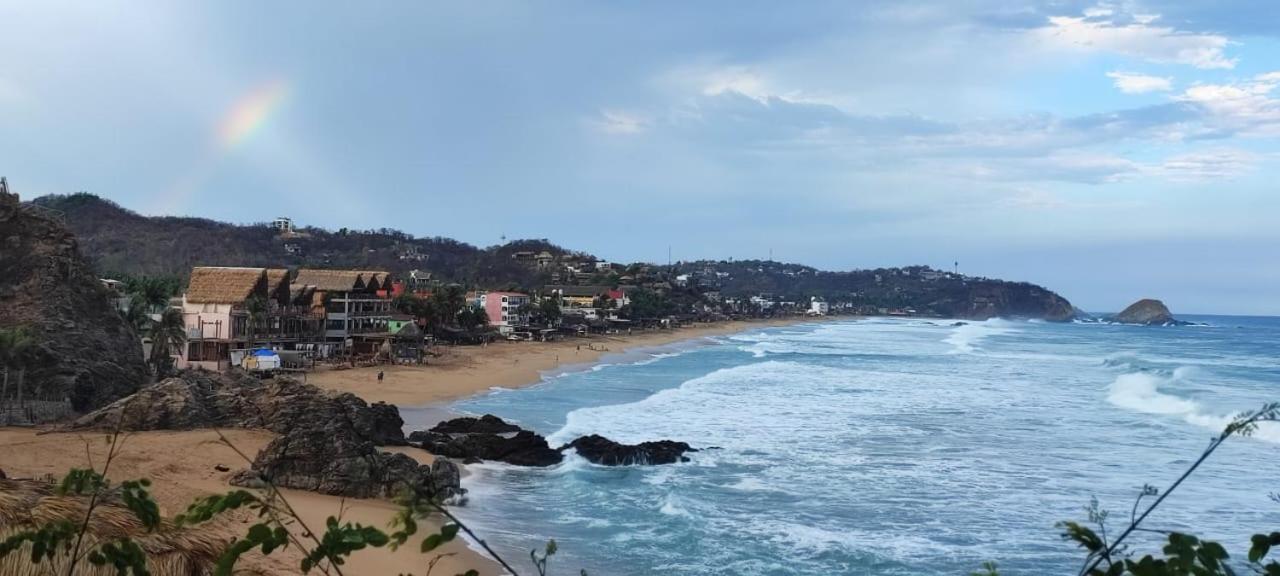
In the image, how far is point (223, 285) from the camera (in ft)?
134

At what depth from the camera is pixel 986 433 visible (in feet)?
89.7

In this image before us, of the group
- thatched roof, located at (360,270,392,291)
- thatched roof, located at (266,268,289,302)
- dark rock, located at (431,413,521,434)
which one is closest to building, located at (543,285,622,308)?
thatched roof, located at (360,270,392,291)

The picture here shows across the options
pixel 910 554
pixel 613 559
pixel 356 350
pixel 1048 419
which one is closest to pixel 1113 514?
pixel 910 554

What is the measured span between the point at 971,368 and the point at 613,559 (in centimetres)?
4332

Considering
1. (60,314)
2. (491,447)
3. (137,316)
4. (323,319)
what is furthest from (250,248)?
(491,447)

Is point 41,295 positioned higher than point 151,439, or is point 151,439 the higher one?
point 41,295

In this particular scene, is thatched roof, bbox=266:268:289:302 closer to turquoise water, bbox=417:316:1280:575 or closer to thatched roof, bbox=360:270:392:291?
thatched roof, bbox=360:270:392:291

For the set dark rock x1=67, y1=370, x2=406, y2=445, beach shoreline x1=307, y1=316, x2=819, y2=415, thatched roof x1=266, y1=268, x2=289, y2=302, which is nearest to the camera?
dark rock x1=67, y1=370, x2=406, y2=445

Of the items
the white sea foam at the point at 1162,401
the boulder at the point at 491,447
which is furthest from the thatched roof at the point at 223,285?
the white sea foam at the point at 1162,401

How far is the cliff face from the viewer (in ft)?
76.4

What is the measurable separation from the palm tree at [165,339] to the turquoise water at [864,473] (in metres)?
10.2

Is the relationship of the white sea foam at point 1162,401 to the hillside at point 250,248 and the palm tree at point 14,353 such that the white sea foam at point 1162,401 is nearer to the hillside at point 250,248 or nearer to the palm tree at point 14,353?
the palm tree at point 14,353

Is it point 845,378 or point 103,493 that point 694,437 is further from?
point 103,493

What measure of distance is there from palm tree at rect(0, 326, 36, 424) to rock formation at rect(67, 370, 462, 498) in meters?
2.30
